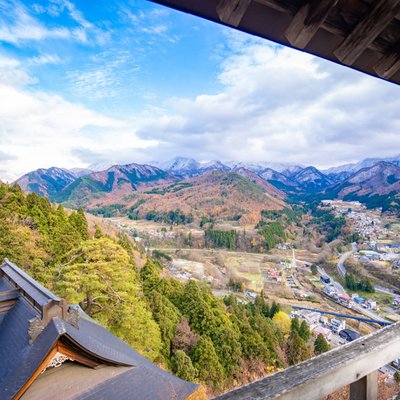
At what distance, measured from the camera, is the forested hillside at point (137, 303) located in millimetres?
10422

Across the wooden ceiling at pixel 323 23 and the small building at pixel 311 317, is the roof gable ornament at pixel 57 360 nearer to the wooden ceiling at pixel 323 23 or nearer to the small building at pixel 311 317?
the wooden ceiling at pixel 323 23

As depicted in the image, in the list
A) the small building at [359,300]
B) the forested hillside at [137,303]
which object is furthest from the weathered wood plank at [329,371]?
the small building at [359,300]

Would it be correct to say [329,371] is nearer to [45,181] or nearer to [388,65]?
[388,65]

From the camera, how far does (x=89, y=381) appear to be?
4.07 m

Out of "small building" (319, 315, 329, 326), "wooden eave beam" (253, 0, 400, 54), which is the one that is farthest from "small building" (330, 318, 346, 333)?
"wooden eave beam" (253, 0, 400, 54)

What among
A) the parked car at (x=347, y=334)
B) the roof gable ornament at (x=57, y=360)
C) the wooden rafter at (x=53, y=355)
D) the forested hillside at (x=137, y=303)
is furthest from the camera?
the parked car at (x=347, y=334)

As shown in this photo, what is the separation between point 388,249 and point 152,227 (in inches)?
2034

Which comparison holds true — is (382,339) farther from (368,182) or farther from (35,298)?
(368,182)

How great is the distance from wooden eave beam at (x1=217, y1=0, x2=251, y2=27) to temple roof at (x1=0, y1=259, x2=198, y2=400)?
432cm

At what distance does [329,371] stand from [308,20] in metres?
1.22

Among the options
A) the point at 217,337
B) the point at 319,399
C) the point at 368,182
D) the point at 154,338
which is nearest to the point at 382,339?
the point at 319,399

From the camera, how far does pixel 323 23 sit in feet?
3.43

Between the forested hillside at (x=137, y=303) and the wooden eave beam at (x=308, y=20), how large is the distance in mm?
10304

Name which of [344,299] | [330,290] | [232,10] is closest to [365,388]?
[232,10]
